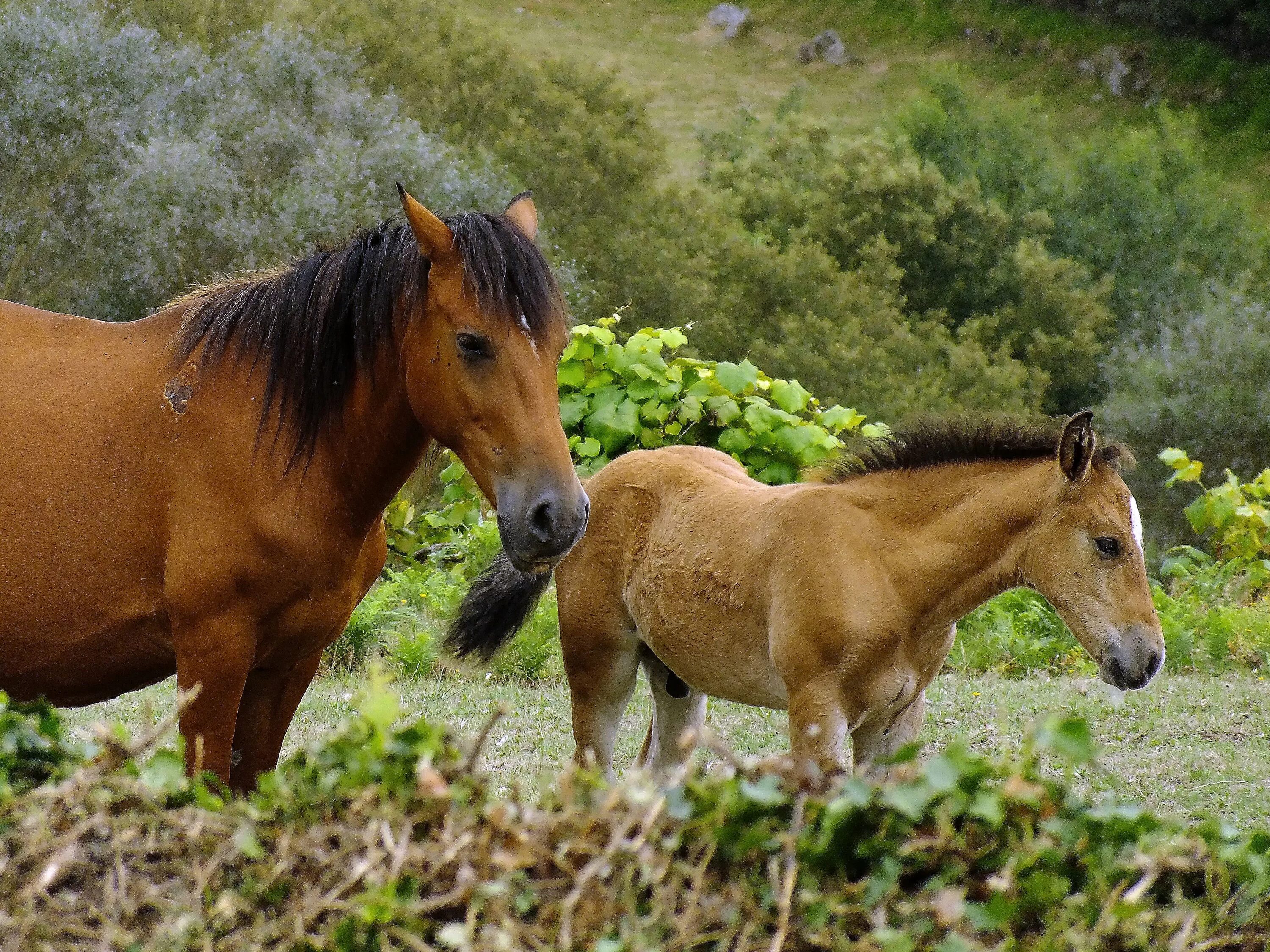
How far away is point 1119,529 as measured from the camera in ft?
12.8

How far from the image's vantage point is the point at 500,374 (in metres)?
3.18

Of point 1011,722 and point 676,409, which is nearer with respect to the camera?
point 1011,722

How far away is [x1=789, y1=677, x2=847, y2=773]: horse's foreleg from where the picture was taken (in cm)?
385

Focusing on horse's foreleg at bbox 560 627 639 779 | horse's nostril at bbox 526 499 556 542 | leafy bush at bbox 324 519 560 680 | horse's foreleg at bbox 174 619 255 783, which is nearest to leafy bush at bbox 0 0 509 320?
leafy bush at bbox 324 519 560 680

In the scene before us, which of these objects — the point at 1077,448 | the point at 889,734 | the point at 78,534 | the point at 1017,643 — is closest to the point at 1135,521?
the point at 1077,448

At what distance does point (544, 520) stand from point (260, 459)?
746mm

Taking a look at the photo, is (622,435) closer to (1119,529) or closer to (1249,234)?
(1119,529)

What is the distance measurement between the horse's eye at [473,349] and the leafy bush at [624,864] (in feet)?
4.70

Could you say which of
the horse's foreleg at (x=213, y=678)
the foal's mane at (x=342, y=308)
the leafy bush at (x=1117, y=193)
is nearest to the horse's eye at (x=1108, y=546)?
the foal's mane at (x=342, y=308)

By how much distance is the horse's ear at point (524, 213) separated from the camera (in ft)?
11.8

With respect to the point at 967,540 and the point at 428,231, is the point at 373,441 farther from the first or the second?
the point at 967,540

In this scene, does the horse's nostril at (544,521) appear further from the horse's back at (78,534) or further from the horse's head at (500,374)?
the horse's back at (78,534)

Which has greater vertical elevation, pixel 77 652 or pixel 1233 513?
pixel 77 652

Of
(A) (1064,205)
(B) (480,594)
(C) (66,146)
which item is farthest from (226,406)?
(A) (1064,205)
